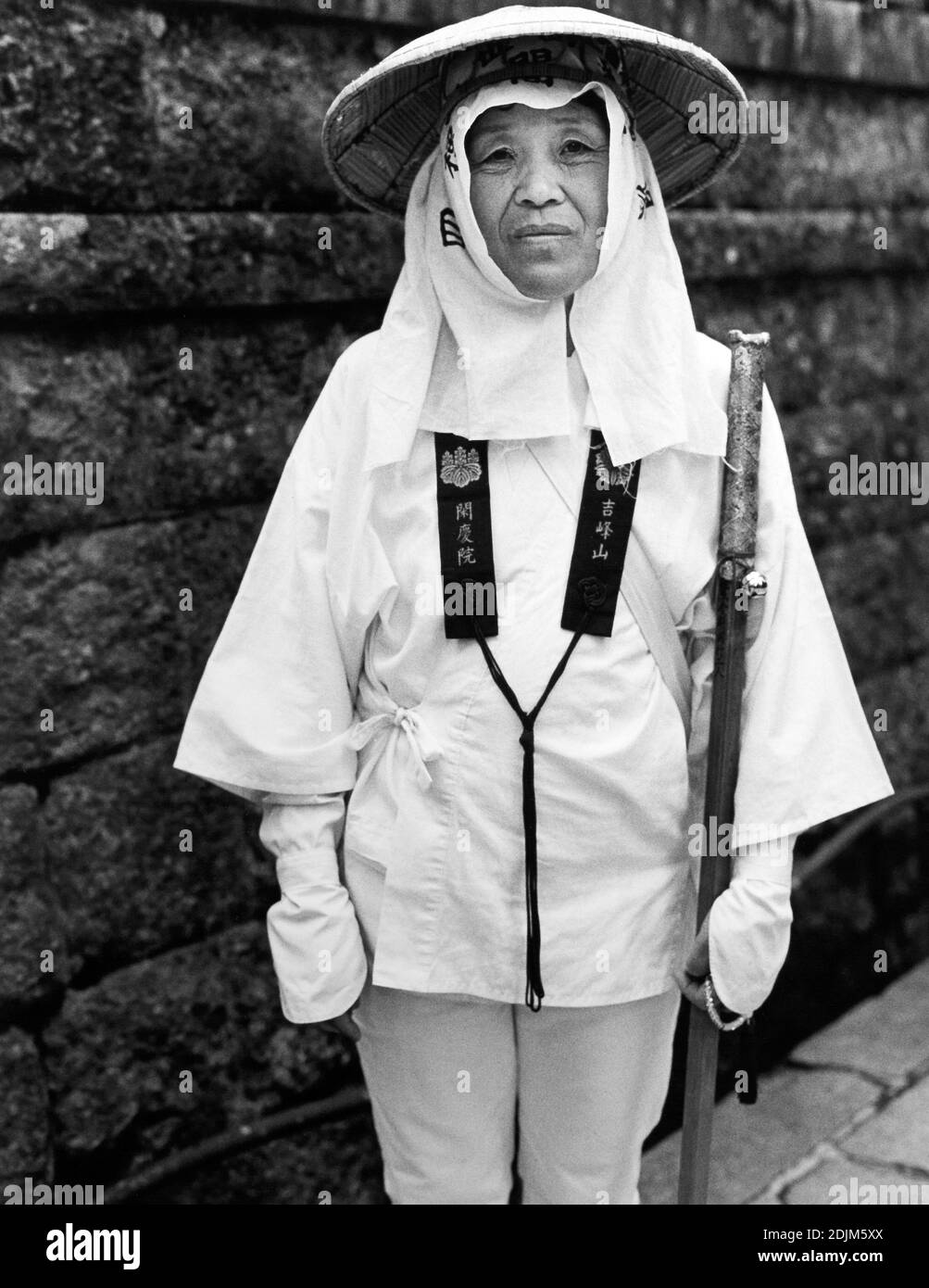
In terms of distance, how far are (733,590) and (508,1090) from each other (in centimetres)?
98

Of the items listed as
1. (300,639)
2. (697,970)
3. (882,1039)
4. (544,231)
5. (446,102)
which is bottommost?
(882,1039)

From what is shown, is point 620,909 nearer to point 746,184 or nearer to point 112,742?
point 112,742

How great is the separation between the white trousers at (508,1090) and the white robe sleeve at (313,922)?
0.13m

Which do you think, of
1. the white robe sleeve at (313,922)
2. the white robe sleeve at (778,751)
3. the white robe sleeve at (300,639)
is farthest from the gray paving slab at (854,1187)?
the white robe sleeve at (300,639)

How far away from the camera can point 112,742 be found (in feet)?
9.75

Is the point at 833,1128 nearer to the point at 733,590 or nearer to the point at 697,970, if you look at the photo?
the point at 697,970

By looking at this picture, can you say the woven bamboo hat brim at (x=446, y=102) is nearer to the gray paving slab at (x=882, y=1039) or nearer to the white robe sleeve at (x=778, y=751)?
the white robe sleeve at (x=778, y=751)

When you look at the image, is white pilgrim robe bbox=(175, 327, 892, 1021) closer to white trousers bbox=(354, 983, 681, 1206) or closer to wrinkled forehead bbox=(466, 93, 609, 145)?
white trousers bbox=(354, 983, 681, 1206)

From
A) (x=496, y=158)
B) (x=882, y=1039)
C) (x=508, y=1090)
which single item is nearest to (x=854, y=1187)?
(x=882, y=1039)

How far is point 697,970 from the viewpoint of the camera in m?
2.49

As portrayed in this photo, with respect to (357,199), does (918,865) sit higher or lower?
lower

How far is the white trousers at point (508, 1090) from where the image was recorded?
101 inches
